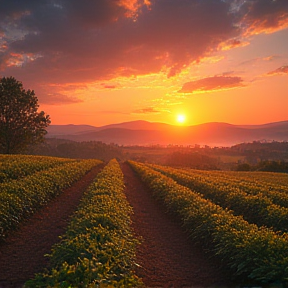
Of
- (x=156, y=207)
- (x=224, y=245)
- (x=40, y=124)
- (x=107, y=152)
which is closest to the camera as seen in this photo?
(x=224, y=245)

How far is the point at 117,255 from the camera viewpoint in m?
6.52

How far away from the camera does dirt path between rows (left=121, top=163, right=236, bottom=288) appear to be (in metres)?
7.21

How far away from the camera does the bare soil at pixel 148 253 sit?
7.23 m

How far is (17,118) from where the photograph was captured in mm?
45938

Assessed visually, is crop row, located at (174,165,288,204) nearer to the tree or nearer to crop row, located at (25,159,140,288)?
crop row, located at (25,159,140,288)

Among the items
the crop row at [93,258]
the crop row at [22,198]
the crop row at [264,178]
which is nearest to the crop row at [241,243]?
the crop row at [93,258]

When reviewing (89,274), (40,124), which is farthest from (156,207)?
(40,124)

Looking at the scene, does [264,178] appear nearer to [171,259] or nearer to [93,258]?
[171,259]

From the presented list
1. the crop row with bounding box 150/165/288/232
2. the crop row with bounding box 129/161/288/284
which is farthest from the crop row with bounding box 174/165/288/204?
the crop row with bounding box 129/161/288/284

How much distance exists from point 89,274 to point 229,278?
3.99 m

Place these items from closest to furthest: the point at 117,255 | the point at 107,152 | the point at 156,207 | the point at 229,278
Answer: the point at 117,255
the point at 229,278
the point at 156,207
the point at 107,152

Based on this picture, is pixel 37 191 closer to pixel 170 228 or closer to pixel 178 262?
pixel 170 228

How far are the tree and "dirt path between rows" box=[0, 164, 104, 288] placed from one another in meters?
35.2

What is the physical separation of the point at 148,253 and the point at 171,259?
0.77 meters
